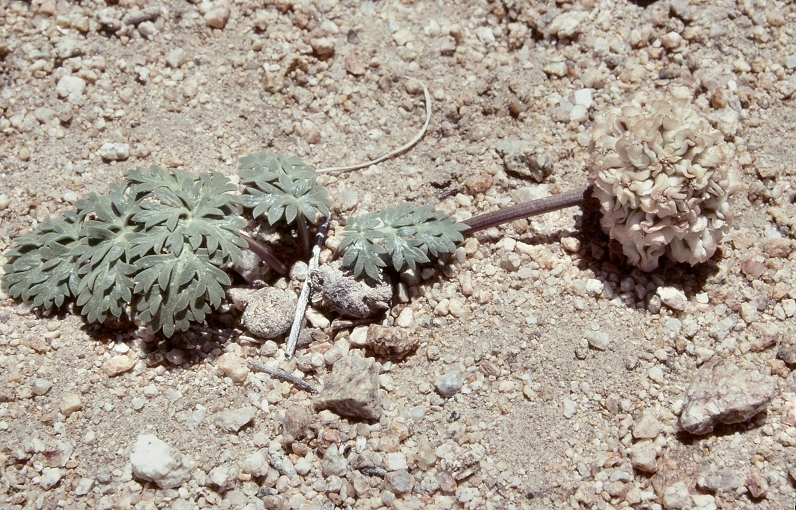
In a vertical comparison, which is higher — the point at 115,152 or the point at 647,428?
the point at 115,152

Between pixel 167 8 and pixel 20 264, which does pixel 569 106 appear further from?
pixel 20 264

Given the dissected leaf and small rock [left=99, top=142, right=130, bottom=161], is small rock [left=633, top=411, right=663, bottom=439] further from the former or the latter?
small rock [left=99, top=142, right=130, bottom=161]

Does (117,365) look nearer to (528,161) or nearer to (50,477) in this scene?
(50,477)

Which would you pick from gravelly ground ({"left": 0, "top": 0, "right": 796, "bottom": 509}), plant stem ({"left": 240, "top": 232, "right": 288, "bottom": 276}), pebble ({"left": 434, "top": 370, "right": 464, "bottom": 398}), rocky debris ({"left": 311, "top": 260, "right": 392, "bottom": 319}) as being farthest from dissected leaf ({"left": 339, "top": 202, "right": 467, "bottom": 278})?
pebble ({"left": 434, "top": 370, "right": 464, "bottom": 398})

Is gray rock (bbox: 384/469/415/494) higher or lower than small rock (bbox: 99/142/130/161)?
lower

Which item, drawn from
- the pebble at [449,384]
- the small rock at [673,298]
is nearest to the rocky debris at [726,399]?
the small rock at [673,298]

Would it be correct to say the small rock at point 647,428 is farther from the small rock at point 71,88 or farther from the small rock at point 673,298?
the small rock at point 71,88

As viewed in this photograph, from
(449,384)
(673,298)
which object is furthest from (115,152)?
(673,298)
